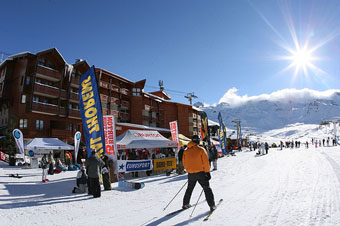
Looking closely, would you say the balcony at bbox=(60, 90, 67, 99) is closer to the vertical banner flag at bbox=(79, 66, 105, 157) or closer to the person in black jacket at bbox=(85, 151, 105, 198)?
the vertical banner flag at bbox=(79, 66, 105, 157)

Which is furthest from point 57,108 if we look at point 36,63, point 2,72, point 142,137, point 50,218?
point 50,218

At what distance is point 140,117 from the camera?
4409cm

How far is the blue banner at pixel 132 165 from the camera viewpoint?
38.2ft

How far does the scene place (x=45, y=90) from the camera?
95.3 feet

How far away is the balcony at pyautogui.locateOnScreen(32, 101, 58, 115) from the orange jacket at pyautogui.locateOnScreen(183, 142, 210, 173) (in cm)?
2755

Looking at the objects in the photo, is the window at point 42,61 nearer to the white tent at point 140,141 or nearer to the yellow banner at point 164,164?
the white tent at point 140,141

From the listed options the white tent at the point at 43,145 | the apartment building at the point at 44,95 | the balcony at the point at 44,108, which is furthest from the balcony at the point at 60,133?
the white tent at the point at 43,145

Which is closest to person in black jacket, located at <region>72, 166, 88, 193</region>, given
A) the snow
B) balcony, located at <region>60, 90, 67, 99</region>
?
the snow

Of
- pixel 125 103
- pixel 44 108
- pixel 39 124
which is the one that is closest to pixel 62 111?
pixel 44 108

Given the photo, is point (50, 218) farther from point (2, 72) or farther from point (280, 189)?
point (2, 72)

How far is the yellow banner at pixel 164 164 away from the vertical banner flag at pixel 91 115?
5.42 metres

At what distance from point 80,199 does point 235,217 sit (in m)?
4.84

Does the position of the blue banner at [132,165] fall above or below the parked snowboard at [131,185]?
above

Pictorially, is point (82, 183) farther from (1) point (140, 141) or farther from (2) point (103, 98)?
(2) point (103, 98)
